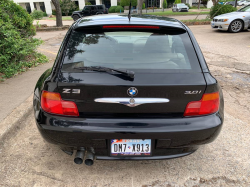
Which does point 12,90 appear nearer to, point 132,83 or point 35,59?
point 35,59

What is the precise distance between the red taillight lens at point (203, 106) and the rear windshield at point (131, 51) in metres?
0.28

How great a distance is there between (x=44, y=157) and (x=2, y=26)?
13.0ft

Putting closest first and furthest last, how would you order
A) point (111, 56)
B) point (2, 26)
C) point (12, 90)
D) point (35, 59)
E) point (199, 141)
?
point (199, 141) < point (111, 56) < point (12, 90) < point (2, 26) < point (35, 59)

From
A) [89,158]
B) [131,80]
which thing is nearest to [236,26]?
[131,80]

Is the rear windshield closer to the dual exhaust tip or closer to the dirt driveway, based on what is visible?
the dual exhaust tip

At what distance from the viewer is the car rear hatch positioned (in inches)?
76.4

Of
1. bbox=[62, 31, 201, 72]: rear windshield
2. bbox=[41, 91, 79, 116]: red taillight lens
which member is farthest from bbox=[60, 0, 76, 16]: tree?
bbox=[41, 91, 79, 116]: red taillight lens

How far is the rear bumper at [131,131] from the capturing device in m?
1.95

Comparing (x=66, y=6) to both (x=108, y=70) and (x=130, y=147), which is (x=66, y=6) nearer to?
(x=108, y=70)

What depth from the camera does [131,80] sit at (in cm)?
195

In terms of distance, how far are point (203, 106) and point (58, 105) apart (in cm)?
134

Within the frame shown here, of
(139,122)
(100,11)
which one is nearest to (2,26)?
(139,122)

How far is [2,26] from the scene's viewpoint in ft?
17.2

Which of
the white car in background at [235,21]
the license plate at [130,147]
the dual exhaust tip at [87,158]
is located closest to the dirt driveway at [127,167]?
the dual exhaust tip at [87,158]
